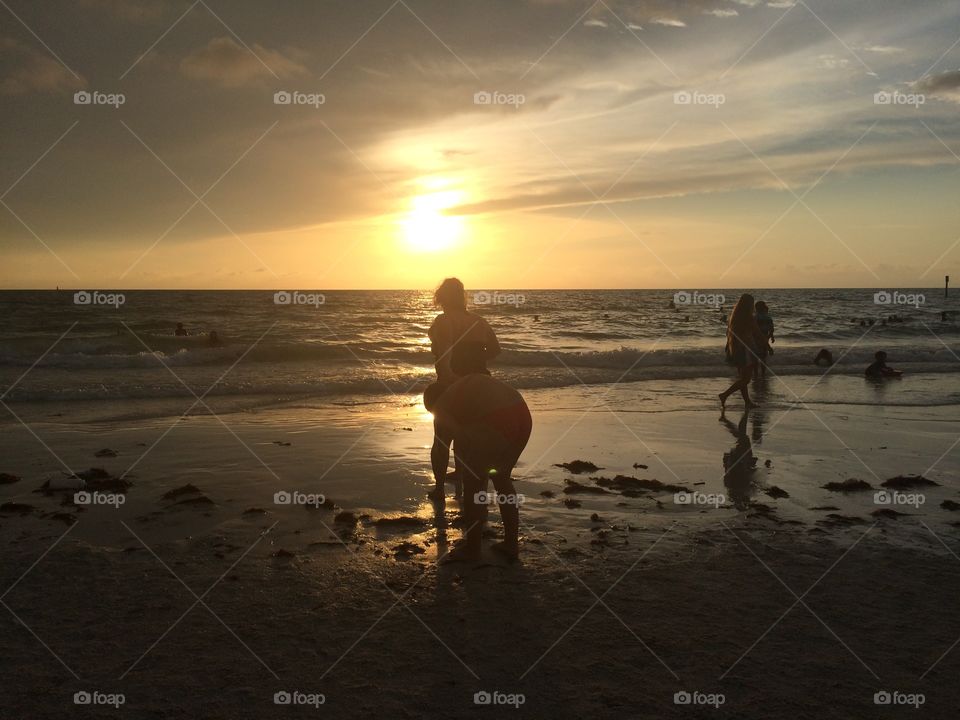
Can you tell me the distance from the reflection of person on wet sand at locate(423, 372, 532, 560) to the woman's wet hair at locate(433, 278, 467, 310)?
105 centimetres

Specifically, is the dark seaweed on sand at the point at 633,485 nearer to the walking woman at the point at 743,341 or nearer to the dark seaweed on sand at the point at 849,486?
the dark seaweed on sand at the point at 849,486

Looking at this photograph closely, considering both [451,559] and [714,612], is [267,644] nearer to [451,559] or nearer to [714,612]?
[451,559]

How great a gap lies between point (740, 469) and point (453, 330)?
182 inches

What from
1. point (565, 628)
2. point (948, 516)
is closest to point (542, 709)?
point (565, 628)

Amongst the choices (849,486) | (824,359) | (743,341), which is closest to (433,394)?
(849,486)

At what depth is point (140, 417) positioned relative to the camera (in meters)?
13.1

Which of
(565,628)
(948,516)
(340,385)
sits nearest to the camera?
(565,628)

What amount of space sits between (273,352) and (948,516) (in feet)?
77.3

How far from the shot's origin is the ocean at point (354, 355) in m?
16.7

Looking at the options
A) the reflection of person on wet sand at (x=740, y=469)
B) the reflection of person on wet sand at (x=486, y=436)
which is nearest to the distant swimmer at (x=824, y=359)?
the reflection of person on wet sand at (x=740, y=469)

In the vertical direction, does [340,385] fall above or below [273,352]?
below

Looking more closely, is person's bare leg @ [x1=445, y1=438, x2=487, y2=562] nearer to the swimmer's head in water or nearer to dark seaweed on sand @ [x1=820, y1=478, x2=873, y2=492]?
the swimmer's head in water

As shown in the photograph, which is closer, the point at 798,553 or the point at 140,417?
the point at 798,553

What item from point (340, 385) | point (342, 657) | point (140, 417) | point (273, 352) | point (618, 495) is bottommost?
point (342, 657)
